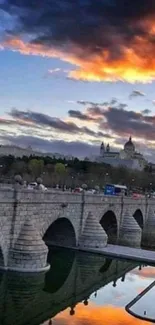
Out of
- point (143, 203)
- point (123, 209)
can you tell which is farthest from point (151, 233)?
point (123, 209)

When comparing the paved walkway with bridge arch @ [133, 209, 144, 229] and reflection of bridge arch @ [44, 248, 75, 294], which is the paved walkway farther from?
bridge arch @ [133, 209, 144, 229]

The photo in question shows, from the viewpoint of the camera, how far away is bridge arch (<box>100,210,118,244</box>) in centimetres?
4869

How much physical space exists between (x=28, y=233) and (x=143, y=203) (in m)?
30.8

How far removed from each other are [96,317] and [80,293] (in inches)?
211

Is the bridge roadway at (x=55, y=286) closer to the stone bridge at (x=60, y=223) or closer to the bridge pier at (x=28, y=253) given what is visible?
the bridge pier at (x=28, y=253)

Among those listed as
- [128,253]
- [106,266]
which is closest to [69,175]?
[128,253]

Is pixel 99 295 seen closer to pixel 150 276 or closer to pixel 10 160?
pixel 150 276

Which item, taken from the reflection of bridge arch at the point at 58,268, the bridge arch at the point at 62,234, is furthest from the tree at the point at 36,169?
the reflection of bridge arch at the point at 58,268

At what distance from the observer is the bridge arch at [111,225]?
48.7 m

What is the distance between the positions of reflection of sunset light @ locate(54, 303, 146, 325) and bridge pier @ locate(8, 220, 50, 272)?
4.96 meters

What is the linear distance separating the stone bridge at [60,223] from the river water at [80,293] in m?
1.40

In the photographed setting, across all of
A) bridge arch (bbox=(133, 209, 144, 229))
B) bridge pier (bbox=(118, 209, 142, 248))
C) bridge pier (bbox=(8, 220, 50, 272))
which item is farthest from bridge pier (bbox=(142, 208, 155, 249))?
bridge pier (bbox=(8, 220, 50, 272))

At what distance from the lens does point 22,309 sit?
2417 centimetres

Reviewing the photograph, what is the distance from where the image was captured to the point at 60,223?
130ft
